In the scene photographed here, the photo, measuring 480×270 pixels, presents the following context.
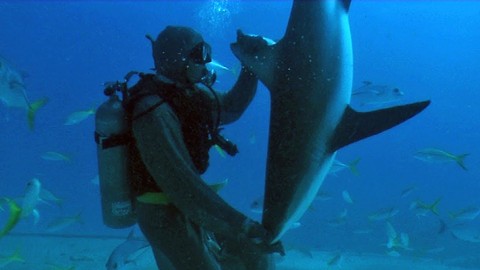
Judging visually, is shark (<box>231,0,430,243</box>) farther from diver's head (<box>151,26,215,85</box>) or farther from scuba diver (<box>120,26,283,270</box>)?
diver's head (<box>151,26,215,85</box>)

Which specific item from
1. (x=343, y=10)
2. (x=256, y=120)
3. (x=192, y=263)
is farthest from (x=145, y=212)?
(x=256, y=120)

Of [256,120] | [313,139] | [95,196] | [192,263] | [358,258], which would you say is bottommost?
[256,120]

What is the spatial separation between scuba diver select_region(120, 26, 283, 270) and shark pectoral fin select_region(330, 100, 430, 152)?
570 millimetres

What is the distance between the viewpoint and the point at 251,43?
2277mm

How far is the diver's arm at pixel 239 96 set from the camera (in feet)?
12.2

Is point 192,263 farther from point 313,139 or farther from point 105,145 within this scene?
point 313,139

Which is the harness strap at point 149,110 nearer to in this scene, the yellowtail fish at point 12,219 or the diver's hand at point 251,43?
the diver's hand at point 251,43

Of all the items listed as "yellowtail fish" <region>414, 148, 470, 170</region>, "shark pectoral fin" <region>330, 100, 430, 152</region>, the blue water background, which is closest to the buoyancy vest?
"shark pectoral fin" <region>330, 100, 430, 152</region>

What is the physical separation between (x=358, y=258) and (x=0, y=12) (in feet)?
128

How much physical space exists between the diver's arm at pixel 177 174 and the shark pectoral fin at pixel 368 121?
619mm

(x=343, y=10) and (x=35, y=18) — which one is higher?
(x=343, y=10)

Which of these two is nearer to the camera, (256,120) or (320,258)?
(320,258)

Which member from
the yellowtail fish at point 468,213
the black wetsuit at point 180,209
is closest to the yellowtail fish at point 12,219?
the black wetsuit at point 180,209

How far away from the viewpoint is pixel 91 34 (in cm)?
4822
